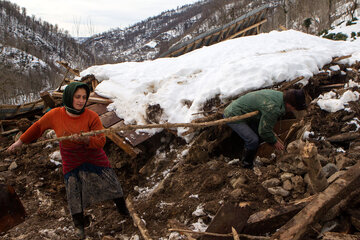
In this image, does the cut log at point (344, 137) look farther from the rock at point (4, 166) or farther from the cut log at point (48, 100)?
the cut log at point (48, 100)

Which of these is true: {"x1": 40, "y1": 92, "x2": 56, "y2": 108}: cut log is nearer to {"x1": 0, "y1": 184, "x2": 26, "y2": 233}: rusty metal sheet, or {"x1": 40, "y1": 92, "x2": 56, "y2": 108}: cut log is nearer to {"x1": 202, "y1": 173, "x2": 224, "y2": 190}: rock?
{"x1": 0, "y1": 184, "x2": 26, "y2": 233}: rusty metal sheet

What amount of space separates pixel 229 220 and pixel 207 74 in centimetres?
385

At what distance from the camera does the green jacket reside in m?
2.78

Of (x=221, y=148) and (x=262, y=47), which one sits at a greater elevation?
(x=262, y=47)

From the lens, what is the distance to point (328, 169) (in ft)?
8.04

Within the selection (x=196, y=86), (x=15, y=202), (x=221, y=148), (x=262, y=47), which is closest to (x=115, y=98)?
(x=196, y=86)

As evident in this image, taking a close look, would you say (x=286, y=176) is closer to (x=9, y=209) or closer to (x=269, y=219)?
(x=269, y=219)

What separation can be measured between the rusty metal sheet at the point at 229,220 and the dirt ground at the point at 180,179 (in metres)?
0.44

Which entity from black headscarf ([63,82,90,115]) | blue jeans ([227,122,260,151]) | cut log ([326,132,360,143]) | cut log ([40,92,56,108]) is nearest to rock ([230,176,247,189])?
blue jeans ([227,122,260,151])

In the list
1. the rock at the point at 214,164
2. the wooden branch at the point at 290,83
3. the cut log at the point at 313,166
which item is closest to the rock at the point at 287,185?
the cut log at the point at 313,166

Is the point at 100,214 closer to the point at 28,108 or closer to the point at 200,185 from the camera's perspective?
the point at 200,185

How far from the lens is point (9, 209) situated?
7.98 ft

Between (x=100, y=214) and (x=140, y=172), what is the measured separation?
0.96 meters

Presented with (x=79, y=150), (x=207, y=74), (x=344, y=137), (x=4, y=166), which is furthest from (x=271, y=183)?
(x=4, y=166)
